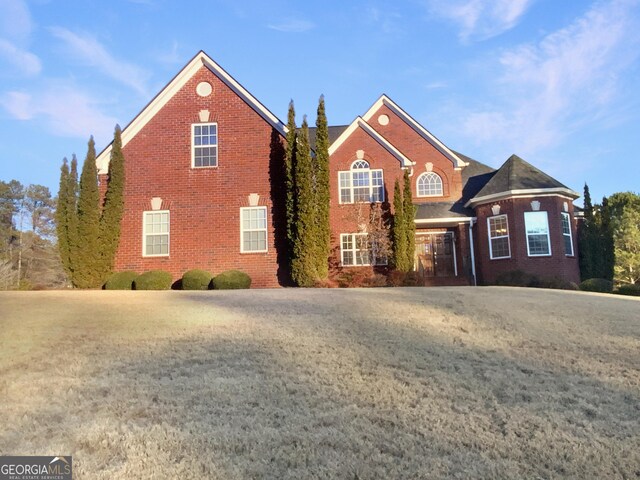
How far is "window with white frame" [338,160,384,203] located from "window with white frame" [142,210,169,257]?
26.0 feet

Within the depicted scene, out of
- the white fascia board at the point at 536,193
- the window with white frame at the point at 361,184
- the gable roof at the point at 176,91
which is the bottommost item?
the white fascia board at the point at 536,193

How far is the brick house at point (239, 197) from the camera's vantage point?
691 inches

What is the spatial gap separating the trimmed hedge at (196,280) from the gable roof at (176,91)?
555cm

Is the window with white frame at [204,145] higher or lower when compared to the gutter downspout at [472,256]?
higher

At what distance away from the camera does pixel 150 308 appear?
9.10m

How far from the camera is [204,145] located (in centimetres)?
1816

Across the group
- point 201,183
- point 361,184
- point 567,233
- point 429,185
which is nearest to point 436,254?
point 429,185

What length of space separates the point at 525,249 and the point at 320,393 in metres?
17.3

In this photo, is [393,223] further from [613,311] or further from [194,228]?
[613,311]

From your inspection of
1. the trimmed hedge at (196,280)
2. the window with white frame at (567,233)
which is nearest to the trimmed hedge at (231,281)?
the trimmed hedge at (196,280)

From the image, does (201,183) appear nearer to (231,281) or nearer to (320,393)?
(231,281)

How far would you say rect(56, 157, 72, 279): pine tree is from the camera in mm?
16625

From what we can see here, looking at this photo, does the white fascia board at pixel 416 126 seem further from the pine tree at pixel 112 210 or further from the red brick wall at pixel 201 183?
the pine tree at pixel 112 210

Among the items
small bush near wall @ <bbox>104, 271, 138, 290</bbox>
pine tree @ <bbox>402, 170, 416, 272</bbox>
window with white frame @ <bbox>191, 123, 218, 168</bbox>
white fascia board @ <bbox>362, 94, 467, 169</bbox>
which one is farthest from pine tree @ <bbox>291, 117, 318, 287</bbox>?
white fascia board @ <bbox>362, 94, 467, 169</bbox>
